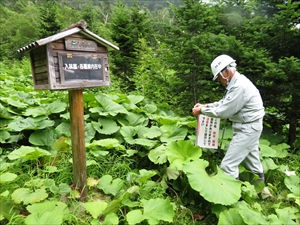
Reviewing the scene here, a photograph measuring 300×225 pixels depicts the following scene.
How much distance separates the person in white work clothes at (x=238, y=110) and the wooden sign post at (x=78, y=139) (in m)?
1.44

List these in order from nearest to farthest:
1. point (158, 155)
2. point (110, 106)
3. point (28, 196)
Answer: point (28, 196) < point (158, 155) < point (110, 106)

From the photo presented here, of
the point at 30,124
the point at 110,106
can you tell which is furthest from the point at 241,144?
the point at 30,124

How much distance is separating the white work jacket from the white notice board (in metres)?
0.13

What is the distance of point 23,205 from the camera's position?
218 cm

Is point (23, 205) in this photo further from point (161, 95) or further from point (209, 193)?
point (161, 95)

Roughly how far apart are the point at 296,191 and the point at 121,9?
887 cm

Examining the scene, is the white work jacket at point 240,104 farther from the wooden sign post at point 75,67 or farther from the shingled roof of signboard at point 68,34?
the shingled roof of signboard at point 68,34

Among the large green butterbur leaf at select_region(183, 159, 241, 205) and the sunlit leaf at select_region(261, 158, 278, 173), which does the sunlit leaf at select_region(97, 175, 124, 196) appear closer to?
the large green butterbur leaf at select_region(183, 159, 241, 205)

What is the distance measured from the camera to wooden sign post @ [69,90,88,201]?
2221 millimetres

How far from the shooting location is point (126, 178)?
2693mm

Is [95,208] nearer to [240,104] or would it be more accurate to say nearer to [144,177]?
[144,177]

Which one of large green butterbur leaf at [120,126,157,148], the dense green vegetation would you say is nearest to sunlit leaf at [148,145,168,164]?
the dense green vegetation

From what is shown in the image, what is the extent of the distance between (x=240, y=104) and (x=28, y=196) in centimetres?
236

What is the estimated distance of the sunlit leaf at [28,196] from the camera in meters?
2.00
